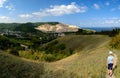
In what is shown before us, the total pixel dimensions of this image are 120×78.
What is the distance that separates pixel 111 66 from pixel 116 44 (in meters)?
20.7

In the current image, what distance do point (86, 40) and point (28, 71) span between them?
65.8 metres

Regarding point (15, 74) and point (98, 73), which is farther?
point (98, 73)

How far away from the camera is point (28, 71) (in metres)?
20.8

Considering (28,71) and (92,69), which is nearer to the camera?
(28,71)

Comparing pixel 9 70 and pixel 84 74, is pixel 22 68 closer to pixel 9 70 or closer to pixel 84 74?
pixel 9 70

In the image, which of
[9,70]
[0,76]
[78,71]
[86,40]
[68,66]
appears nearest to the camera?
[0,76]

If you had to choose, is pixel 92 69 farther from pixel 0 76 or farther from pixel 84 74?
pixel 0 76

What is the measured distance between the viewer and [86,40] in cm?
8544

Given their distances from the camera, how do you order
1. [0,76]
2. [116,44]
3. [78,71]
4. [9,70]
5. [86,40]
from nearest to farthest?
[0,76] → [9,70] → [78,71] → [116,44] → [86,40]

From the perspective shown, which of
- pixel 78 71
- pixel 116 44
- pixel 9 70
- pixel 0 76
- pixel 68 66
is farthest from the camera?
pixel 116 44

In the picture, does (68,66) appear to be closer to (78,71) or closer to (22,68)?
(78,71)

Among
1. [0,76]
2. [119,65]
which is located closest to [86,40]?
[119,65]

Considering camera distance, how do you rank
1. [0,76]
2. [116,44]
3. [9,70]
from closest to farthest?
1. [0,76]
2. [9,70]
3. [116,44]

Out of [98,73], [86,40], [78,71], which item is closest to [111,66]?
[98,73]
